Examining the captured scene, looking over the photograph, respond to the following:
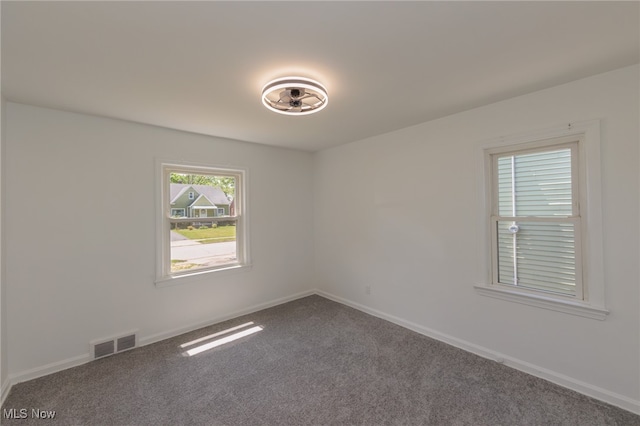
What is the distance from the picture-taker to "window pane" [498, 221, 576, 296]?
2.17 m

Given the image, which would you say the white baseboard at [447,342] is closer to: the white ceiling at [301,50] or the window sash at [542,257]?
the window sash at [542,257]

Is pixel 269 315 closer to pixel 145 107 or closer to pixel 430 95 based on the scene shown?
pixel 145 107

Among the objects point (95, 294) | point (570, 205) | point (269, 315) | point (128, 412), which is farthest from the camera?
point (269, 315)

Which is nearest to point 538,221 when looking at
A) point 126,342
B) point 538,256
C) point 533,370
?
point 538,256

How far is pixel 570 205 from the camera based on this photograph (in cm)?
214

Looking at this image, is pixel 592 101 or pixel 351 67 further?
pixel 592 101

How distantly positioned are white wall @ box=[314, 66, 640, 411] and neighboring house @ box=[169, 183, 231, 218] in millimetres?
1548

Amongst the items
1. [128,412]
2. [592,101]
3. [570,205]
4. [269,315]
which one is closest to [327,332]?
[269,315]

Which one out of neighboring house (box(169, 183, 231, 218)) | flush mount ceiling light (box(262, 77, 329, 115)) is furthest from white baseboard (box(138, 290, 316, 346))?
flush mount ceiling light (box(262, 77, 329, 115))

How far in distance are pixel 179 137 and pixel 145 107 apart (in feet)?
2.39

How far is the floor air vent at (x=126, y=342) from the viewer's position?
2.67 metres

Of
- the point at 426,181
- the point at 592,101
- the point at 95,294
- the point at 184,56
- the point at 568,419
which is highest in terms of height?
the point at 184,56

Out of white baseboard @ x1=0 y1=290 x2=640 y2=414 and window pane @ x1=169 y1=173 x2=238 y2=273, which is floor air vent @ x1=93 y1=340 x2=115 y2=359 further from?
window pane @ x1=169 y1=173 x2=238 y2=273

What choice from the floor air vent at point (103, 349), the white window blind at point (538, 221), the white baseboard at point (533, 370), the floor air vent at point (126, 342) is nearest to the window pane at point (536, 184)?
the white window blind at point (538, 221)
